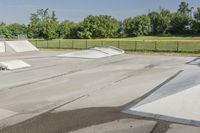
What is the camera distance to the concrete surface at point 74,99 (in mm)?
6180

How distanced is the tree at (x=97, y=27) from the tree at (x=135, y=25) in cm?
385

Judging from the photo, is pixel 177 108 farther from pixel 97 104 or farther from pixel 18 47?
pixel 18 47

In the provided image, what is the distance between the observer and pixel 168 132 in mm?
5691

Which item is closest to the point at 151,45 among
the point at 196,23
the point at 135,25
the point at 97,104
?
the point at 97,104

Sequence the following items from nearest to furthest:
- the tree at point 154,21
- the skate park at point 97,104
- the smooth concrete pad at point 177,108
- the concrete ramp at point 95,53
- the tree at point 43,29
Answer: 1. the skate park at point 97,104
2. the smooth concrete pad at point 177,108
3. the concrete ramp at point 95,53
4. the tree at point 43,29
5. the tree at point 154,21

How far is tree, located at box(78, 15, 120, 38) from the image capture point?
60081 mm

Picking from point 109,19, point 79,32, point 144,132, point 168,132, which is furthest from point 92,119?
point 109,19

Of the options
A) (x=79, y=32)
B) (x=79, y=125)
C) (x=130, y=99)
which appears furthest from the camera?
(x=79, y=32)

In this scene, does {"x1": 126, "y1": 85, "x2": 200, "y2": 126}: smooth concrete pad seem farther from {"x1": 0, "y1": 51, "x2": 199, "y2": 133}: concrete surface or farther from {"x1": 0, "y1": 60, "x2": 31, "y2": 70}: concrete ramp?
{"x1": 0, "y1": 60, "x2": 31, "y2": 70}: concrete ramp

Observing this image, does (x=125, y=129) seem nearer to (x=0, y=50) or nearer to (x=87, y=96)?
(x=87, y=96)

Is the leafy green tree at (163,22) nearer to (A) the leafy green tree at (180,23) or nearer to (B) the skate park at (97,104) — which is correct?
(A) the leafy green tree at (180,23)

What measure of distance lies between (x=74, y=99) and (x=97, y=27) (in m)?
53.3


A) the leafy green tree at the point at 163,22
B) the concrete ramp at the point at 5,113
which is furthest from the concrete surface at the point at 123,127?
the leafy green tree at the point at 163,22

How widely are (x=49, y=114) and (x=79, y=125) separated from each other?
3.98 ft
